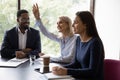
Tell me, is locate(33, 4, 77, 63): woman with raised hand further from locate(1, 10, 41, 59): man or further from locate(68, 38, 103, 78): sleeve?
locate(68, 38, 103, 78): sleeve

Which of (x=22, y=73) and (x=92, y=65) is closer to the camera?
(x=92, y=65)

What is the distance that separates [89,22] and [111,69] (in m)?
0.50

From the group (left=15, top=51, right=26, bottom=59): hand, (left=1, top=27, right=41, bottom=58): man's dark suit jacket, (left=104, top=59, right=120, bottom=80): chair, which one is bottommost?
(left=104, top=59, right=120, bottom=80): chair

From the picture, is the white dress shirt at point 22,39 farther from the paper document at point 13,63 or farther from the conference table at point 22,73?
the conference table at point 22,73

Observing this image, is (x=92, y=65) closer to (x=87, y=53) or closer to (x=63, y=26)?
(x=87, y=53)

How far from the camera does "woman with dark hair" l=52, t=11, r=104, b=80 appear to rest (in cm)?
181

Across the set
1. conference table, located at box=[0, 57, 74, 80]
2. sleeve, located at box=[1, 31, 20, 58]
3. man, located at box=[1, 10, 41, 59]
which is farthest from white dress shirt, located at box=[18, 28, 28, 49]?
conference table, located at box=[0, 57, 74, 80]

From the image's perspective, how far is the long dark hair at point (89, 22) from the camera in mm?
1995

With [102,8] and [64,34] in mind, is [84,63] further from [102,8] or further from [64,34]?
[102,8]

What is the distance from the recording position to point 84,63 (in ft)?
6.50

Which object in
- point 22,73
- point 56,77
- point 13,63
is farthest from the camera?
point 13,63

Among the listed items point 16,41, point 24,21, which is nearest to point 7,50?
point 16,41

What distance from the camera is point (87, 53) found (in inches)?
76.6

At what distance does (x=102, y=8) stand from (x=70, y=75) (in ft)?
6.97
